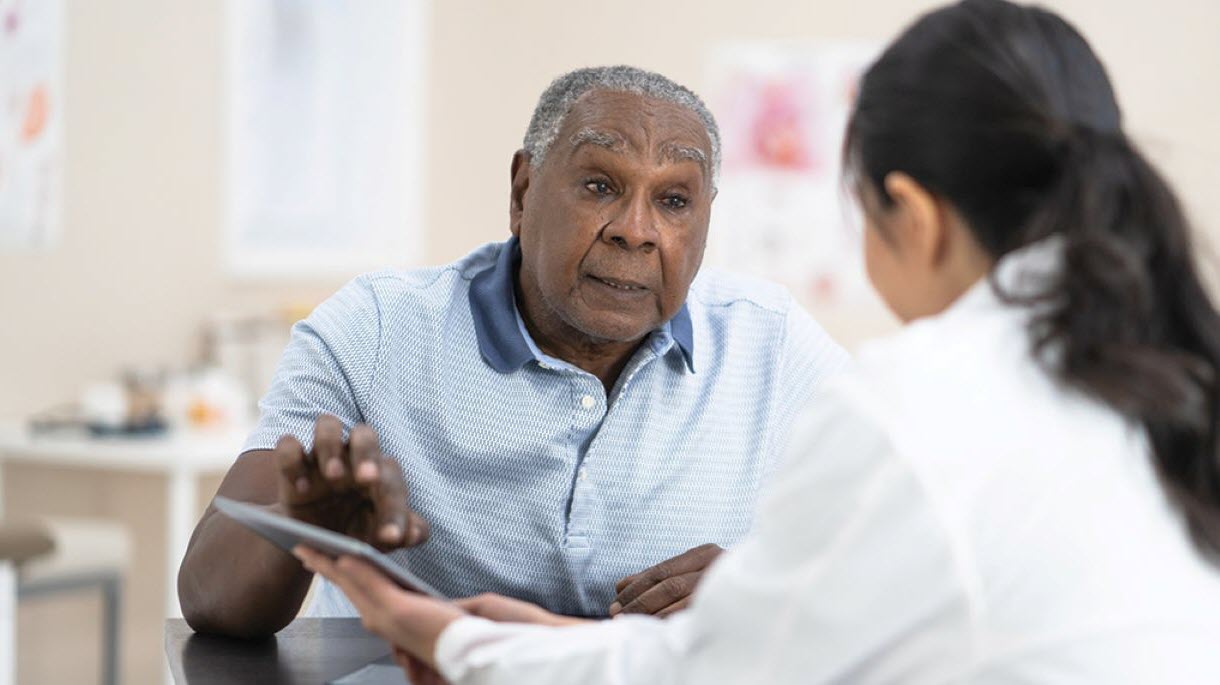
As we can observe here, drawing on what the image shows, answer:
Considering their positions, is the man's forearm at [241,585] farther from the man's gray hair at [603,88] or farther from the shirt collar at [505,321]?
the man's gray hair at [603,88]

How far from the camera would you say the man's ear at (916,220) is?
1.03 m

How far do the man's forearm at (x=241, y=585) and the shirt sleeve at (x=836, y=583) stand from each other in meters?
0.57

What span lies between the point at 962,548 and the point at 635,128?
2.96ft

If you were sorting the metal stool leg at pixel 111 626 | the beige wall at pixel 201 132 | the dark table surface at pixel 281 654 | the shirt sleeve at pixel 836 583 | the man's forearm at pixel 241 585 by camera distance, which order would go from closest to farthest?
the shirt sleeve at pixel 836 583
the dark table surface at pixel 281 654
the man's forearm at pixel 241 585
the metal stool leg at pixel 111 626
the beige wall at pixel 201 132

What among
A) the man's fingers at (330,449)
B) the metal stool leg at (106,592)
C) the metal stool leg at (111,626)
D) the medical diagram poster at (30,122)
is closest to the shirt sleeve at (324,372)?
the man's fingers at (330,449)

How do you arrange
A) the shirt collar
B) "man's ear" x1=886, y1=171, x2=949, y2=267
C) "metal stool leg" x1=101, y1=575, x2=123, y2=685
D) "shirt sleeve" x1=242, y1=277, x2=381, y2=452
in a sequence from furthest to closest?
"metal stool leg" x1=101, y1=575, x2=123, y2=685 → the shirt collar → "shirt sleeve" x1=242, y1=277, x2=381, y2=452 → "man's ear" x1=886, y1=171, x2=949, y2=267

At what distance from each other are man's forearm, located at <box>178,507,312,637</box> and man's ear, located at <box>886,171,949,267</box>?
2.30 ft

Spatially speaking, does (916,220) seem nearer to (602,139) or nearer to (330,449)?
(330,449)

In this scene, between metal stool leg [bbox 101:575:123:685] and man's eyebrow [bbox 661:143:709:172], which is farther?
metal stool leg [bbox 101:575:123:685]

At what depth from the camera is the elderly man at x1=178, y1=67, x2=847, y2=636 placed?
1.69m

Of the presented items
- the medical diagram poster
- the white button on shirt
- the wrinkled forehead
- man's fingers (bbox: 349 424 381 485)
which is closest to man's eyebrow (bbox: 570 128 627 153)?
the wrinkled forehead

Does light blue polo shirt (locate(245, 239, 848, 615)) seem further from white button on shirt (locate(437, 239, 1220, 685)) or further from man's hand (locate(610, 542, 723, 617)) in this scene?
white button on shirt (locate(437, 239, 1220, 685))

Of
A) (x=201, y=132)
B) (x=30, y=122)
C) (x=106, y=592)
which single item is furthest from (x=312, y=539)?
(x=201, y=132)

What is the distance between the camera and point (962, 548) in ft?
2.90
